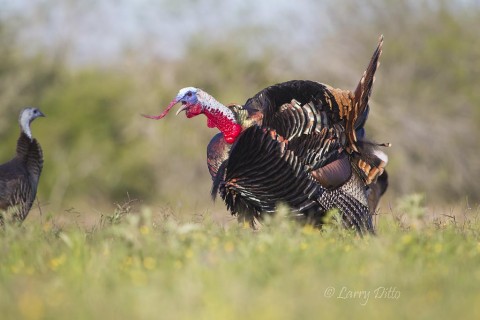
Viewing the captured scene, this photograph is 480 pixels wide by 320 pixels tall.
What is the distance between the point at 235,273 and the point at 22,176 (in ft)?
17.2

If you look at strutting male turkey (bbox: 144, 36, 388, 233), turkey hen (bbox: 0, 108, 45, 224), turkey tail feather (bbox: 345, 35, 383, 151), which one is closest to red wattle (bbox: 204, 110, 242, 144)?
strutting male turkey (bbox: 144, 36, 388, 233)

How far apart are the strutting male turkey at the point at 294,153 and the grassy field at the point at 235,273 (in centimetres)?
92

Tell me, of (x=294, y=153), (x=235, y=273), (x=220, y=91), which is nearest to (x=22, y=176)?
(x=294, y=153)

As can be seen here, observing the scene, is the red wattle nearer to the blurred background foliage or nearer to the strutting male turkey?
the strutting male turkey

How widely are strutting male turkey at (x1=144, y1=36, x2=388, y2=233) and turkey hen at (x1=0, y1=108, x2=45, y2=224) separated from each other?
213cm

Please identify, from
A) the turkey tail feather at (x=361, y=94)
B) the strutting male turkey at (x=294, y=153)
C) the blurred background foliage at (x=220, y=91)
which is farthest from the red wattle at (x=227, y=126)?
the blurred background foliage at (x=220, y=91)

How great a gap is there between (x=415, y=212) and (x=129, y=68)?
23412mm

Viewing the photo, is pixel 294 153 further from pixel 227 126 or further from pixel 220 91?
pixel 220 91

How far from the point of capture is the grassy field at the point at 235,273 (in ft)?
13.1

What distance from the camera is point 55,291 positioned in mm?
4457

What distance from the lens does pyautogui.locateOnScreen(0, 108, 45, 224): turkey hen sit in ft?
29.4

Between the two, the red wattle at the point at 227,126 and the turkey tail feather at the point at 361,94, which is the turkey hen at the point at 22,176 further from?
the turkey tail feather at the point at 361,94

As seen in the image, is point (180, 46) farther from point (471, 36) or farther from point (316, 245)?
point (316, 245)

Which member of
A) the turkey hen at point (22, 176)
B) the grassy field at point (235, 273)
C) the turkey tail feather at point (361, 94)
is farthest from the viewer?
the turkey hen at point (22, 176)
